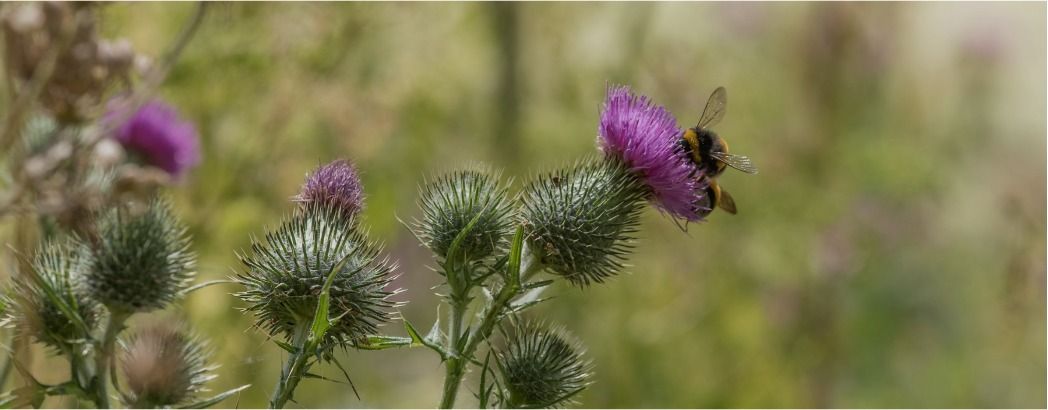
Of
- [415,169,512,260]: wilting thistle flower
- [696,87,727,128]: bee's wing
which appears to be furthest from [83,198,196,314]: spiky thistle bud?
[696,87,727,128]: bee's wing

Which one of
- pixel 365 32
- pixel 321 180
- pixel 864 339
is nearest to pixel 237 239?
pixel 365 32

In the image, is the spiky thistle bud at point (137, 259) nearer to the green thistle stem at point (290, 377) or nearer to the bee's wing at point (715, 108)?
the green thistle stem at point (290, 377)

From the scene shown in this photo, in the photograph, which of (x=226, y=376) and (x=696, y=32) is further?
(x=696, y=32)

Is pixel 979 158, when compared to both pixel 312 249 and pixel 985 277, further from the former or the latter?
pixel 312 249

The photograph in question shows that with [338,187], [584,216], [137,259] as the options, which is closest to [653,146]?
[584,216]

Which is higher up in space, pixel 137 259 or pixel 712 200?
pixel 712 200

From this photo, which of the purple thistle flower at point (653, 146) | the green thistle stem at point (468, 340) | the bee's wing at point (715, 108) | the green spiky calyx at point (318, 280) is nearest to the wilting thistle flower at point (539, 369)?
the green thistle stem at point (468, 340)

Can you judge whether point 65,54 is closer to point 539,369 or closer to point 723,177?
point 539,369
